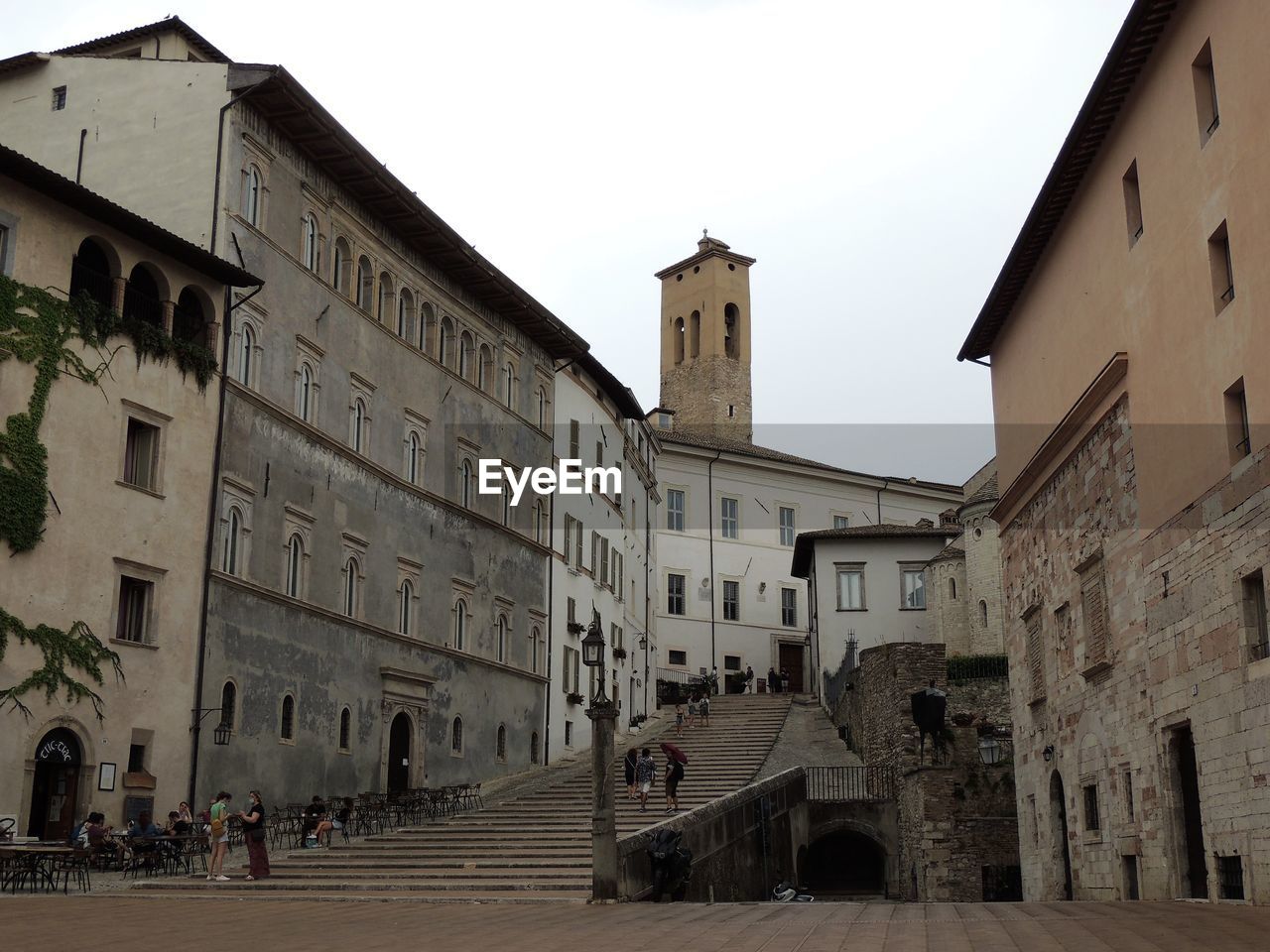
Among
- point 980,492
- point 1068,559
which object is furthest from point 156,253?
point 980,492

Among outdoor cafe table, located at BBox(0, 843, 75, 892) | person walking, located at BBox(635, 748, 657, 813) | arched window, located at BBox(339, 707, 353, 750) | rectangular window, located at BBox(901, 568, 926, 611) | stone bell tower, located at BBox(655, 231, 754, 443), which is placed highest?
stone bell tower, located at BBox(655, 231, 754, 443)

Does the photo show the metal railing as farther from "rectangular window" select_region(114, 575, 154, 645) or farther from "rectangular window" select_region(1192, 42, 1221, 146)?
"rectangular window" select_region(1192, 42, 1221, 146)

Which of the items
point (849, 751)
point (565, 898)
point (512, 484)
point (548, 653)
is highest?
point (512, 484)

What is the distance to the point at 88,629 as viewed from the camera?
2400 centimetres

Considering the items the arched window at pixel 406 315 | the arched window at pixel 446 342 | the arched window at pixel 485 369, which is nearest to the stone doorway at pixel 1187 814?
the arched window at pixel 406 315

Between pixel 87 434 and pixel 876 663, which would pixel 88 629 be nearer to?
pixel 87 434

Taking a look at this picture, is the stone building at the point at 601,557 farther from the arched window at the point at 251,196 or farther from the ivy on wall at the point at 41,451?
the ivy on wall at the point at 41,451

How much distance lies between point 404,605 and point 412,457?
11.8ft

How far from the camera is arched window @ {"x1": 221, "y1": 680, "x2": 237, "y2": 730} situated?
2675 cm

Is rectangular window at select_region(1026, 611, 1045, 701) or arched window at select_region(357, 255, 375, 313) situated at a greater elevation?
arched window at select_region(357, 255, 375, 313)

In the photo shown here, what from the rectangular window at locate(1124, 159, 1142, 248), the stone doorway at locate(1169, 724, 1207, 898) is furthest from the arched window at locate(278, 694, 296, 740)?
the rectangular window at locate(1124, 159, 1142, 248)

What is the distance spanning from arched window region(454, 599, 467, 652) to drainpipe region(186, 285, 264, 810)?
1002 centimetres

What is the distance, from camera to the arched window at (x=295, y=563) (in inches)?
1163

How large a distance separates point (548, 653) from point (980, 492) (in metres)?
17.1
